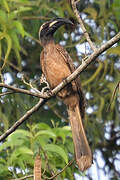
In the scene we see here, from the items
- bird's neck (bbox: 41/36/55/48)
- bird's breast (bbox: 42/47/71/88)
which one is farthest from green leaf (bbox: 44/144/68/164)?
bird's neck (bbox: 41/36/55/48)

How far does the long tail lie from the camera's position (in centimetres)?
412

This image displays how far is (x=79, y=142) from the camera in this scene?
14.2 feet

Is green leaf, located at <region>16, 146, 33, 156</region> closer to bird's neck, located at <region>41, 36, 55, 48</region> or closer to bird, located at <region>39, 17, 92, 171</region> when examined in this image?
bird, located at <region>39, 17, 92, 171</region>

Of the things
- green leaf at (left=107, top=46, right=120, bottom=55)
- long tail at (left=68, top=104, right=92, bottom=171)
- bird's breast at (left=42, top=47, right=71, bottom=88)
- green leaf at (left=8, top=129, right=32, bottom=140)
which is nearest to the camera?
green leaf at (left=107, top=46, right=120, bottom=55)

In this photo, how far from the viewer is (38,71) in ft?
24.1

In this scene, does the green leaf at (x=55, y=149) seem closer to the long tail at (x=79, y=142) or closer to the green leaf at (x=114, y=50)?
the long tail at (x=79, y=142)

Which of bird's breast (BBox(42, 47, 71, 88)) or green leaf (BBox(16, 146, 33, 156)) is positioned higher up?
bird's breast (BBox(42, 47, 71, 88))

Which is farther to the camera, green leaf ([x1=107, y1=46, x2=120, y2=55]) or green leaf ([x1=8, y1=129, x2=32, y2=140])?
green leaf ([x1=8, y1=129, x2=32, y2=140])

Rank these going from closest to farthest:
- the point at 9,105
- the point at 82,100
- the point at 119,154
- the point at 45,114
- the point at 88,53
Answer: the point at 88,53 < the point at 82,100 < the point at 9,105 < the point at 45,114 < the point at 119,154

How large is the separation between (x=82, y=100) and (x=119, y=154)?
2693 millimetres

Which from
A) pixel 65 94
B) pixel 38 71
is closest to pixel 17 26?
pixel 65 94

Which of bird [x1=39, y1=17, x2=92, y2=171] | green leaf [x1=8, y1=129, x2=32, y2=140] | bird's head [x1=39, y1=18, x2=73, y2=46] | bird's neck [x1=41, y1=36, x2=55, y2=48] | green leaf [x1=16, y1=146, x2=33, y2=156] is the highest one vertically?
bird's head [x1=39, y1=18, x2=73, y2=46]

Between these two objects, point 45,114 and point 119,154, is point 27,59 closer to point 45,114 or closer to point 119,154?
point 45,114

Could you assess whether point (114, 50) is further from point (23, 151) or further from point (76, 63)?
point (76, 63)
